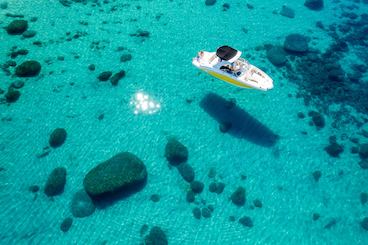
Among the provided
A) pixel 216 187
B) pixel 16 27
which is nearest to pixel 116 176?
pixel 216 187

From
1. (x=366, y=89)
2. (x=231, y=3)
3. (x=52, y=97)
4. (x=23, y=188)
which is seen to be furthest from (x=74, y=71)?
(x=366, y=89)

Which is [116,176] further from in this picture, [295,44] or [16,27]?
[295,44]

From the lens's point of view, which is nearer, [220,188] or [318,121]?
[220,188]

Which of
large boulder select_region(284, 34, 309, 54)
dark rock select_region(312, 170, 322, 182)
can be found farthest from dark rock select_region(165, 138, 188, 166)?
large boulder select_region(284, 34, 309, 54)

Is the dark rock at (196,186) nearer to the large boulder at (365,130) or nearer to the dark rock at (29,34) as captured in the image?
the large boulder at (365,130)

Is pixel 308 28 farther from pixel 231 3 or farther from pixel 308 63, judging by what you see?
pixel 231 3

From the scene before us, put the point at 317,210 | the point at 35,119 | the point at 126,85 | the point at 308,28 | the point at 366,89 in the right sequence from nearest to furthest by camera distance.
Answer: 1. the point at 317,210
2. the point at 35,119
3. the point at 126,85
4. the point at 366,89
5. the point at 308,28

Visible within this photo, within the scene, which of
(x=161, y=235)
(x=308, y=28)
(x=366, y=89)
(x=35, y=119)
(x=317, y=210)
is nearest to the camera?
(x=161, y=235)
